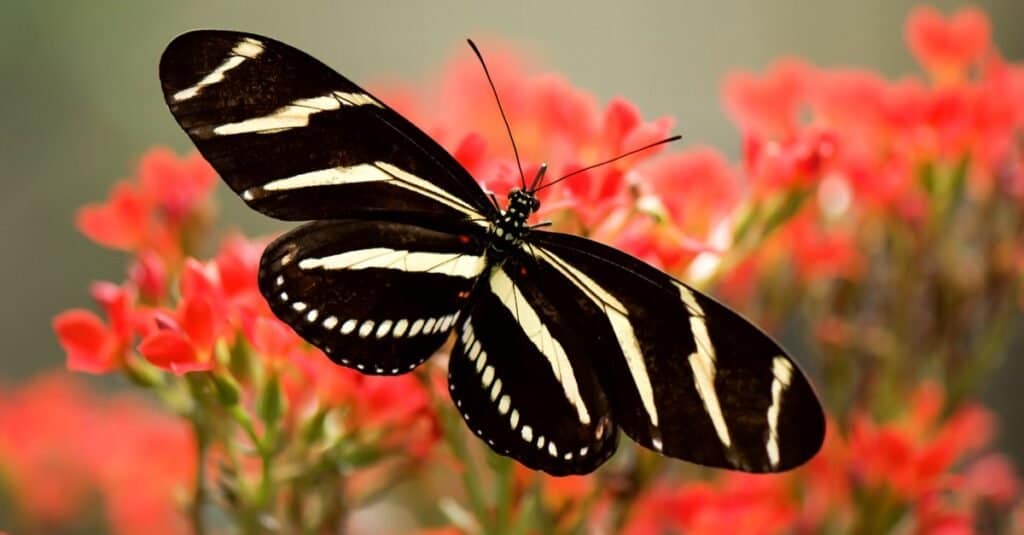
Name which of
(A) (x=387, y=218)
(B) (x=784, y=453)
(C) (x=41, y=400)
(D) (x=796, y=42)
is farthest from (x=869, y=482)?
(D) (x=796, y=42)

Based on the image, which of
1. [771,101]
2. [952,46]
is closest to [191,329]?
[771,101]

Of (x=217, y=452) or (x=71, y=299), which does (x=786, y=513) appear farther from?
(x=71, y=299)

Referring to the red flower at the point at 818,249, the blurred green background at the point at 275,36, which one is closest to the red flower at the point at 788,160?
the red flower at the point at 818,249

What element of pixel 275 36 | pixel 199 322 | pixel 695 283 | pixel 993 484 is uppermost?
pixel 275 36

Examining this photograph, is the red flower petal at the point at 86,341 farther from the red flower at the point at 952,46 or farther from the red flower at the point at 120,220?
the red flower at the point at 952,46

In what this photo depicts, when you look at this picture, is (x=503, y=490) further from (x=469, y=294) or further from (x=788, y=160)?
(x=788, y=160)
